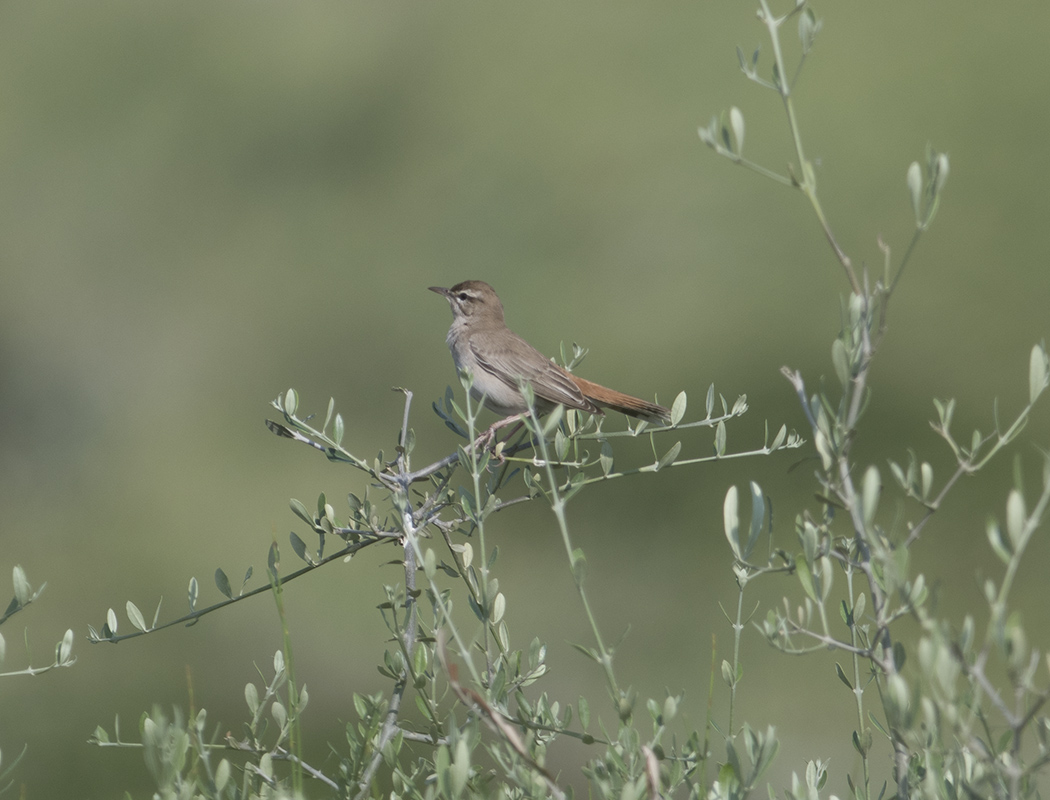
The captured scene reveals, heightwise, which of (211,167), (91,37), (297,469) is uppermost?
(91,37)

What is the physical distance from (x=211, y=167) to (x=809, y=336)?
149 inches

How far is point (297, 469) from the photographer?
16.6 ft

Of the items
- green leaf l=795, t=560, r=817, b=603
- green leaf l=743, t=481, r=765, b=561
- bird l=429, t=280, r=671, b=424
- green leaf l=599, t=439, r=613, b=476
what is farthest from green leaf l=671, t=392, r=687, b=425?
green leaf l=795, t=560, r=817, b=603

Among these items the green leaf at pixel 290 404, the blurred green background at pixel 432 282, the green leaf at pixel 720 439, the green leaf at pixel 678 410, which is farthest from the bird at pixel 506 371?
the blurred green background at pixel 432 282

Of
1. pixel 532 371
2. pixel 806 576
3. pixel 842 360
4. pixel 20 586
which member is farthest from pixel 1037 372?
pixel 532 371

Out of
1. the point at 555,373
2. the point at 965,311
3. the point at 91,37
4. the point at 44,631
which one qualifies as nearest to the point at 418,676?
the point at 555,373

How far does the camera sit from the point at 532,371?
318 cm

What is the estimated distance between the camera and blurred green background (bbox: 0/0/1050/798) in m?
4.30

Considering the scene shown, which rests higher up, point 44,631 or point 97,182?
point 97,182

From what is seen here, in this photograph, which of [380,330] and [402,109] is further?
[402,109]

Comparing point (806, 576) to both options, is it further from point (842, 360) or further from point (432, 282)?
point (432, 282)

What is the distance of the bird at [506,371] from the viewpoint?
2852 millimetres

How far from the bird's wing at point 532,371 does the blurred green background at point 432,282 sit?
132 cm

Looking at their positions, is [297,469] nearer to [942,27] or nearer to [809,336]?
[809,336]
